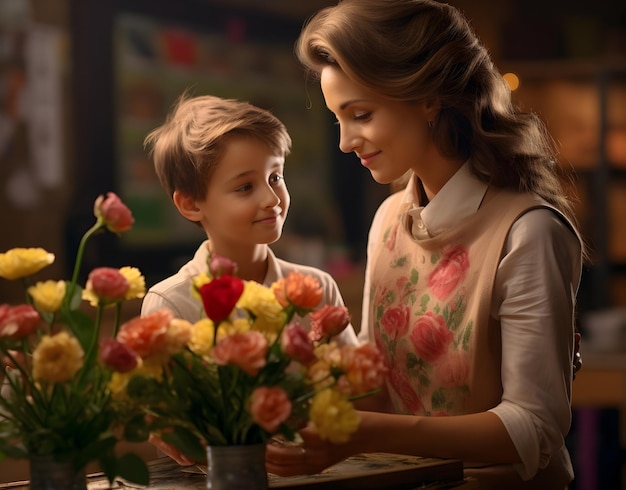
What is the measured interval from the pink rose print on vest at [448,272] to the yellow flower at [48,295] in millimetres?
741

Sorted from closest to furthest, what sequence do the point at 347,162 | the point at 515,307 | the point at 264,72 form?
1. the point at 515,307
2. the point at 264,72
3. the point at 347,162

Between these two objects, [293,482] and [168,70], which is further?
[168,70]

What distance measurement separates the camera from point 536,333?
59.9 inches

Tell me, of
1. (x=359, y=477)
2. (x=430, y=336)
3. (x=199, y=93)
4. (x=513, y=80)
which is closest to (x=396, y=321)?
(x=430, y=336)

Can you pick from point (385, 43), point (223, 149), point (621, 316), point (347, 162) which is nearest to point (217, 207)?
point (223, 149)

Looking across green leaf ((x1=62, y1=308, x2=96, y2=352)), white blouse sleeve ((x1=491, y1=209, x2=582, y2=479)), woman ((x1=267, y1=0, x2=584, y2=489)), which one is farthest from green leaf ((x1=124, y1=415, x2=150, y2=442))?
white blouse sleeve ((x1=491, y1=209, x2=582, y2=479))

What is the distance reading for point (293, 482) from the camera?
127 cm

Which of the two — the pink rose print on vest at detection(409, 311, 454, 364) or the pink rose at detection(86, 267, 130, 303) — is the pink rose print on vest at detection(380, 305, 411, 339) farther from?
the pink rose at detection(86, 267, 130, 303)

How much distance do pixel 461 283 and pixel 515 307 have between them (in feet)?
0.43

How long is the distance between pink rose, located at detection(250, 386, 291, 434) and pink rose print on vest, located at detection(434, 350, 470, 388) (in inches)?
24.9

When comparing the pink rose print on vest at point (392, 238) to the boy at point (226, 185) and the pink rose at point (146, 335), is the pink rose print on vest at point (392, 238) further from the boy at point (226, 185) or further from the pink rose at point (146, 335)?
the pink rose at point (146, 335)

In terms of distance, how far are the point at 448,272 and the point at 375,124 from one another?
281mm

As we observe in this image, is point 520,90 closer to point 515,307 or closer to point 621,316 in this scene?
point 621,316

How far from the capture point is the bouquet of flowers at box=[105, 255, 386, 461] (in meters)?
1.06
